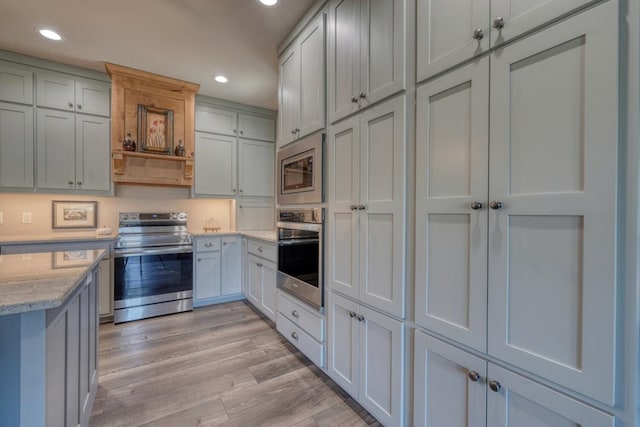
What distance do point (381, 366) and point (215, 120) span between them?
3.45 m

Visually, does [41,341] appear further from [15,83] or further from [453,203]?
[15,83]

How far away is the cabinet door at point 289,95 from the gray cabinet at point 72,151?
207 cm

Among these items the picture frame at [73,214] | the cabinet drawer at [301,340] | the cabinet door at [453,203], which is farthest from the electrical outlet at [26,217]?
the cabinet door at [453,203]

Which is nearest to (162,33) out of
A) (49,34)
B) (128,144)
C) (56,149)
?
(49,34)

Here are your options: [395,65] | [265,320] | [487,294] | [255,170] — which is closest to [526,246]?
[487,294]

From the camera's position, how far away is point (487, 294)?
3.36 ft

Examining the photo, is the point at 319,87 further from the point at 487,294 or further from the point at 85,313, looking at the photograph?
the point at 85,313

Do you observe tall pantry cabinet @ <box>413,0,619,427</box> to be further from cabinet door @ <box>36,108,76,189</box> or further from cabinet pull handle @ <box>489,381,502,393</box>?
cabinet door @ <box>36,108,76,189</box>

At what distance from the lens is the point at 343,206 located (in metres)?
1.73

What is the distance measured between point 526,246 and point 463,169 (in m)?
0.35

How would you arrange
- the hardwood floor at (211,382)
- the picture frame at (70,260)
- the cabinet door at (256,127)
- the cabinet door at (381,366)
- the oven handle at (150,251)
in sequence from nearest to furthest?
1. the picture frame at (70,260)
2. the cabinet door at (381,366)
3. the hardwood floor at (211,382)
4. the oven handle at (150,251)
5. the cabinet door at (256,127)

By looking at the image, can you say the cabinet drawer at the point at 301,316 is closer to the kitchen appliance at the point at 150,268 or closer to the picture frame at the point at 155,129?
the kitchen appliance at the point at 150,268

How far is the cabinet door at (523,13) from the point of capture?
84 cm

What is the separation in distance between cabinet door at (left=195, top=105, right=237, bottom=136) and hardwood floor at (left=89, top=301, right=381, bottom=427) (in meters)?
2.38
